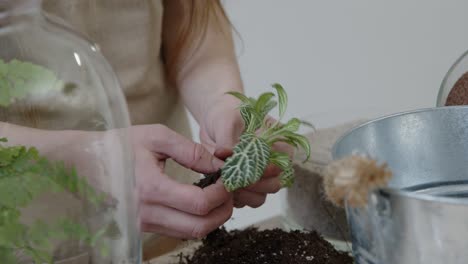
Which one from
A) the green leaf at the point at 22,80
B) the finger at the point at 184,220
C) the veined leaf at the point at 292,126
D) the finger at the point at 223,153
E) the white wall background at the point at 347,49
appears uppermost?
the green leaf at the point at 22,80

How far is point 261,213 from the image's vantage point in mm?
1548

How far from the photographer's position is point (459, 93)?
722 millimetres

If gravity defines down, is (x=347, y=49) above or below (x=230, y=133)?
below

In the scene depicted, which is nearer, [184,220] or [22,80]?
[22,80]

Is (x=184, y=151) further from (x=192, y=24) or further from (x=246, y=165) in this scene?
(x=192, y=24)

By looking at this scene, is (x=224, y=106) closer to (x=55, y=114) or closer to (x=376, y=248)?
(x=55, y=114)

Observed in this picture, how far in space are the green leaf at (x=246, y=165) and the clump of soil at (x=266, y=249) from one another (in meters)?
0.08

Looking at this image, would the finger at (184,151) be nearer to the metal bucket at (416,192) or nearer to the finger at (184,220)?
the finger at (184,220)

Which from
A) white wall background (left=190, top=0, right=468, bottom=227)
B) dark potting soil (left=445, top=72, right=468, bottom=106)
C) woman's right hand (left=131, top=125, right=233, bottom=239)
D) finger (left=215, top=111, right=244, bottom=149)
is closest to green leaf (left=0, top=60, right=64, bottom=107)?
woman's right hand (left=131, top=125, right=233, bottom=239)

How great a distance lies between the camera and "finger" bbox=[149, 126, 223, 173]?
66 cm

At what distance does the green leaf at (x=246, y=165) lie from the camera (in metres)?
0.57

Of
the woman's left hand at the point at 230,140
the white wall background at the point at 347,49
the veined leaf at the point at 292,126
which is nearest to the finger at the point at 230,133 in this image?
the woman's left hand at the point at 230,140

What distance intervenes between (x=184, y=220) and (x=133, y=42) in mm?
356

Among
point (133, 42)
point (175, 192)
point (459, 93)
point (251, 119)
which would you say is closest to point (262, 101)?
point (251, 119)
